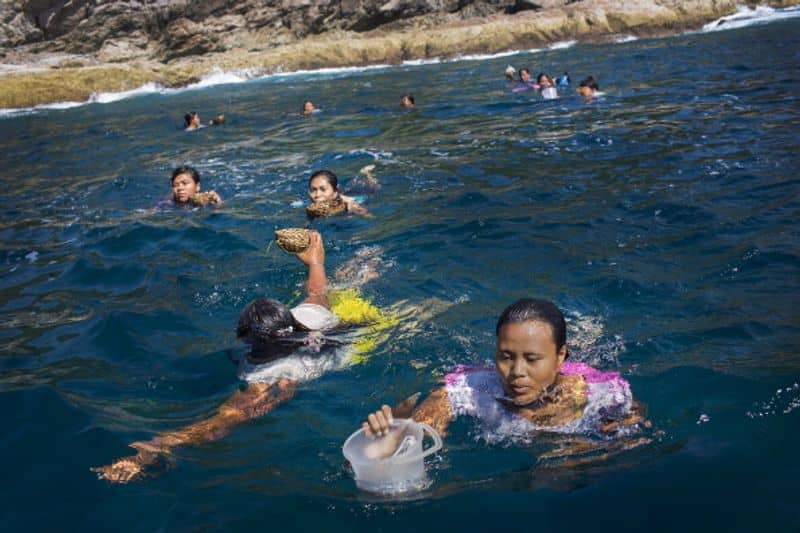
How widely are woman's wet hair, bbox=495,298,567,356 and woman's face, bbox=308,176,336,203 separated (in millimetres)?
4977

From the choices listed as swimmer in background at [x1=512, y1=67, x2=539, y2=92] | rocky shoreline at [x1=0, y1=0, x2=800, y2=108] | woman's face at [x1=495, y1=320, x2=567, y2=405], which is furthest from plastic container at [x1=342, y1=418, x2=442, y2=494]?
rocky shoreline at [x1=0, y1=0, x2=800, y2=108]

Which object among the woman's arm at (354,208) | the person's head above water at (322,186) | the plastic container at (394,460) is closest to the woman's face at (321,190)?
the person's head above water at (322,186)

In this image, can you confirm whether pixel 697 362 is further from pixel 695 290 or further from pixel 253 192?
pixel 253 192

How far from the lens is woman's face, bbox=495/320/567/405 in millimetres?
3299

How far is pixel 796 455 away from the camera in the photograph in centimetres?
317

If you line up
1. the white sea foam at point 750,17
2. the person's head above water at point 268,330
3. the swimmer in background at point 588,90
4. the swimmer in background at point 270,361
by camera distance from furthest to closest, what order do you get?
the white sea foam at point 750,17
the swimmer in background at point 588,90
the person's head above water at point 268,330
the swimmer in background at point 270,361

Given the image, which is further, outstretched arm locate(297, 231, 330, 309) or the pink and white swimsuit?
outstretched arm locate(297, 231, 330, 309)

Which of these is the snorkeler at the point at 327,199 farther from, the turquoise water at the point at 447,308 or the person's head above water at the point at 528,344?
the person's head above water at the point at 528,344

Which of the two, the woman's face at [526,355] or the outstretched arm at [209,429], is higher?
the woman's face at [526,355]

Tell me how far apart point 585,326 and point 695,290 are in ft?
3.16

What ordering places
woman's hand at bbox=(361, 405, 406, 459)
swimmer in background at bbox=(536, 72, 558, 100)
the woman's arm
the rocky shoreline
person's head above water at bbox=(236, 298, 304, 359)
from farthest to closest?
the rocky shoreline → swimmer in background at bbox=(536, 72, 558, 100) → the woman's arm → person's head above water at bbox=(236, 298, 304, 359) → woman's hand at bbox=(361, 405, 406, 459)

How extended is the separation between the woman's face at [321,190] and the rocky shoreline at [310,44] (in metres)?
26.1

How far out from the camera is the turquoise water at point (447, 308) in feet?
10.4

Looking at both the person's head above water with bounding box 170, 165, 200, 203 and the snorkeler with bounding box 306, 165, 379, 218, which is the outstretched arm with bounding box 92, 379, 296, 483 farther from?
the person's head above water with bounding box 170, 165, 200, 203
